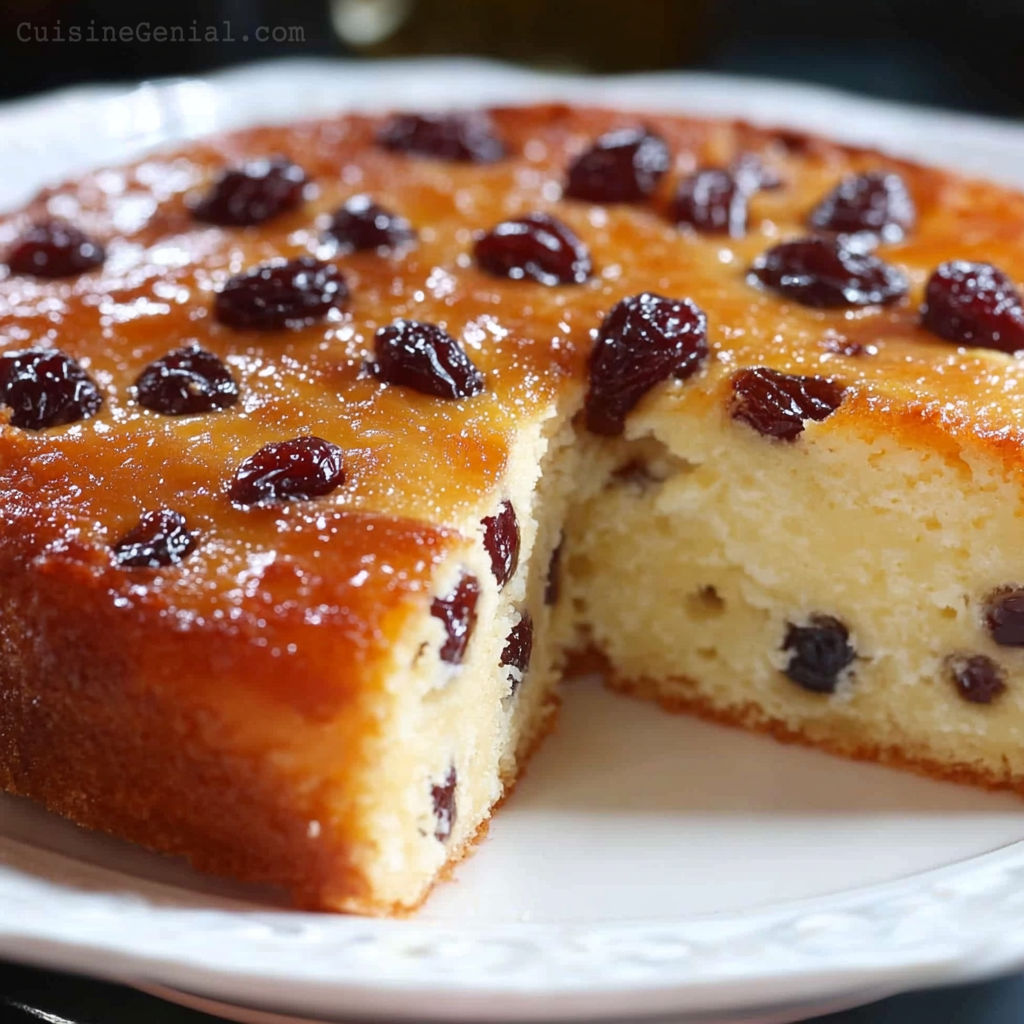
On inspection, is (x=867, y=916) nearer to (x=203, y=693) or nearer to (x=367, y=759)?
(x=367, y=759)

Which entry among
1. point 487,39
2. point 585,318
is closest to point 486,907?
point 585,318

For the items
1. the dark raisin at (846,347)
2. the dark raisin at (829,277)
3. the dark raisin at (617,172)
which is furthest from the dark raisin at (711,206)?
the dark raisin at (846,347)

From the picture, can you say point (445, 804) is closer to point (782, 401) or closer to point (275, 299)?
point (782, 401)

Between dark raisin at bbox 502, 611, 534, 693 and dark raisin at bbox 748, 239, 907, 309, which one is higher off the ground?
dark raisin at bbox 748, 239, 907, 309

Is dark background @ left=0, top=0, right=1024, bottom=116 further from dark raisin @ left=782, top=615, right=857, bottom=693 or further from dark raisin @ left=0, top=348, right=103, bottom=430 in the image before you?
dark raisin @ left=782, top=615, right=857, bottom=693

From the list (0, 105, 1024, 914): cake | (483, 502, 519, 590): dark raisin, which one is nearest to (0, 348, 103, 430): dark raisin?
(0, 105, 1024, 914): cake
